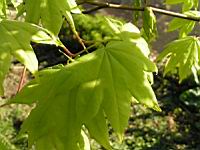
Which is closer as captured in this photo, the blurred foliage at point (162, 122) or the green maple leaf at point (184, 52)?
the green maple leaf at point (184, 52)

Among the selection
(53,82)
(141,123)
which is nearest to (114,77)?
(53,82)

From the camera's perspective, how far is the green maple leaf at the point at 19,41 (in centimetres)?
93

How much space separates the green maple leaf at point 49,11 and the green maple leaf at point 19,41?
64mm

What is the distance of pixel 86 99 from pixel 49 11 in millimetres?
284

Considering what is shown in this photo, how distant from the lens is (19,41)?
974 mm

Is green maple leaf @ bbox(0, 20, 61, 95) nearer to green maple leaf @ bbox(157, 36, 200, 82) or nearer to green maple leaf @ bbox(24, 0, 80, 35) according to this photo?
green maple leaf @ bbox(24, 0, 80, 35)

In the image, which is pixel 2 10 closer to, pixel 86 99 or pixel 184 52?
pixel 86 99

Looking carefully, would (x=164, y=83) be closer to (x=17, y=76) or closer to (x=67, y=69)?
(x=17, y=76)

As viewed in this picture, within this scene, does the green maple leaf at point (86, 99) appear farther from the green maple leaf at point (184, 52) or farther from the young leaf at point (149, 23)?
the green maple leaf at point (184, 52)

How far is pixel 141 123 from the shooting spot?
4.43 meters

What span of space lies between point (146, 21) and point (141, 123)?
3144 millimetres

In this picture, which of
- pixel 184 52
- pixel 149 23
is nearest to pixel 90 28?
pixel 184 52

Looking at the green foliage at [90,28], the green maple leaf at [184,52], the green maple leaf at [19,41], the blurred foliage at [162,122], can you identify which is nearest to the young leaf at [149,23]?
the green maple leaf at [184,52]

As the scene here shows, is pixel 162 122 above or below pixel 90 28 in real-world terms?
below
